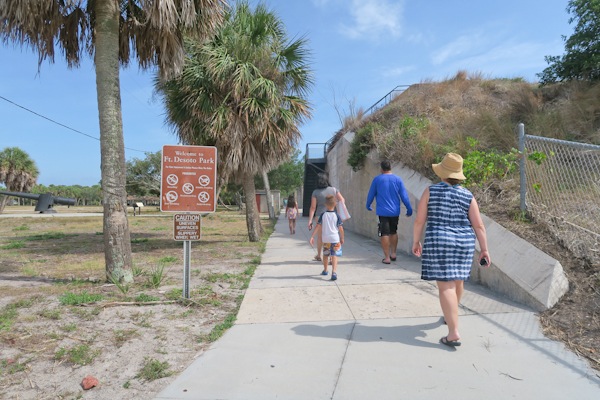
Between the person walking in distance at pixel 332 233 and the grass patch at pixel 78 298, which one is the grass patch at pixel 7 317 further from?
the person walking in distance at pixel 332 233

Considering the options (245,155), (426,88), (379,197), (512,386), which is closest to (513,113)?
(426,88)

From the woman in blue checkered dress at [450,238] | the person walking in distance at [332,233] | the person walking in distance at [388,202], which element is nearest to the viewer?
the woman in blue checkered dress at [450,238]

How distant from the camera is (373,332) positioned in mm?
3768

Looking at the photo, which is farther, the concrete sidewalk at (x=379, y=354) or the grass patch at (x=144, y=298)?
the grass patch at (x=144, y=298)

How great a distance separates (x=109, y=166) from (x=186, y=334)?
2.90 metres

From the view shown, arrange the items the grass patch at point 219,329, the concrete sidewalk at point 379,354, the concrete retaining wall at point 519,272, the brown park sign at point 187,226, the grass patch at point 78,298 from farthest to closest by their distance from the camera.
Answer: the brown park sign at point 187,226
the grass patch at point 78,298
the concrete retaining wall at point 519,272
the grass patch at point 219,329
the concrete sidewalk at point 379,354

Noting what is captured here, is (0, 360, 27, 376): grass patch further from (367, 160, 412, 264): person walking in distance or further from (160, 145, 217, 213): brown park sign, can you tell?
(367, 160, 412, 264): person walking in distance

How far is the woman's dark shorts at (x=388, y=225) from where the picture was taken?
269 inches

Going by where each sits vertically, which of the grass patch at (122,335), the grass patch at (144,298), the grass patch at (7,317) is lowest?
the grass patch at (122,335)

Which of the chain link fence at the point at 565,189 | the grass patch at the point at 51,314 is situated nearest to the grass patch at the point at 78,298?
the grass patch at the point at 51,314

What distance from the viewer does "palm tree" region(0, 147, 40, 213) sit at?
36.1 meters

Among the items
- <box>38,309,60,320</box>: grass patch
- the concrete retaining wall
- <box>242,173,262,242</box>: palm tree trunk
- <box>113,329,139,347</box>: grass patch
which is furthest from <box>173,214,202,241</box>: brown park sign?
<box>242,173,262,242</box>: palm tree trunk

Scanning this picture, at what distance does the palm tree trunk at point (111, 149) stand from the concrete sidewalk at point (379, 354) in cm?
205

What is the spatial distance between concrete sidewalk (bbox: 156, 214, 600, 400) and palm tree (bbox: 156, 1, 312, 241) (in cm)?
584
